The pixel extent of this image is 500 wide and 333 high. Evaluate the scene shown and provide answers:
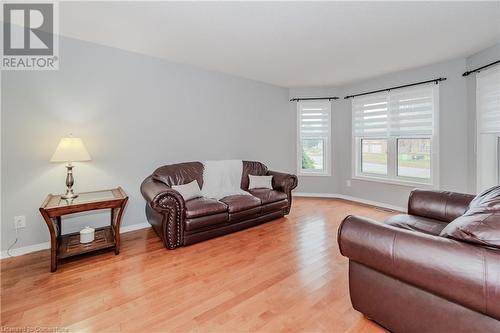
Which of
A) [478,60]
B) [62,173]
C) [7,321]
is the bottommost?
[7,321]

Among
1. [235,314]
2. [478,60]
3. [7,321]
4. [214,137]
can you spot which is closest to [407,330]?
[235,314]

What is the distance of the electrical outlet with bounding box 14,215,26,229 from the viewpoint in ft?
8.63

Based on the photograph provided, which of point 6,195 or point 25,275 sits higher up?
point 6,195

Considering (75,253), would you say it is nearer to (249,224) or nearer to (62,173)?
(62,173)

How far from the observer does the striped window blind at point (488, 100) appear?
3.08 m

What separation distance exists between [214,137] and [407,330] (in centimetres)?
358

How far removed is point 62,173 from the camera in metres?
2.88

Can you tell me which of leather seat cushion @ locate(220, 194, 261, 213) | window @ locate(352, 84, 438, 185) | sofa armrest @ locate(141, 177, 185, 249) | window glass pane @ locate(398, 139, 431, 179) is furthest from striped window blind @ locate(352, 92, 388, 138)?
sofa armrest @ locate(141, 177, 185, 249)

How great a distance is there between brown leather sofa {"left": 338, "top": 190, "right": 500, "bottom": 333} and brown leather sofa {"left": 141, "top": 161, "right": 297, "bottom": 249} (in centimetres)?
180

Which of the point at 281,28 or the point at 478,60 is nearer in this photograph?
the point at 281,28

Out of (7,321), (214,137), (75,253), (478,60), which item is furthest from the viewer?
(214,137)

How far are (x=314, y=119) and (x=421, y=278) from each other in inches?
180

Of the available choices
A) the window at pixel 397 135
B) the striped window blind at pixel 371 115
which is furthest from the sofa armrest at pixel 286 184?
the striped window blind at pixel 371 115

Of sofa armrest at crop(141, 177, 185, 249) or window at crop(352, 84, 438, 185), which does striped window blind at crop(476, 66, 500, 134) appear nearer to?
window at crop(352, 84, 438, 185)
